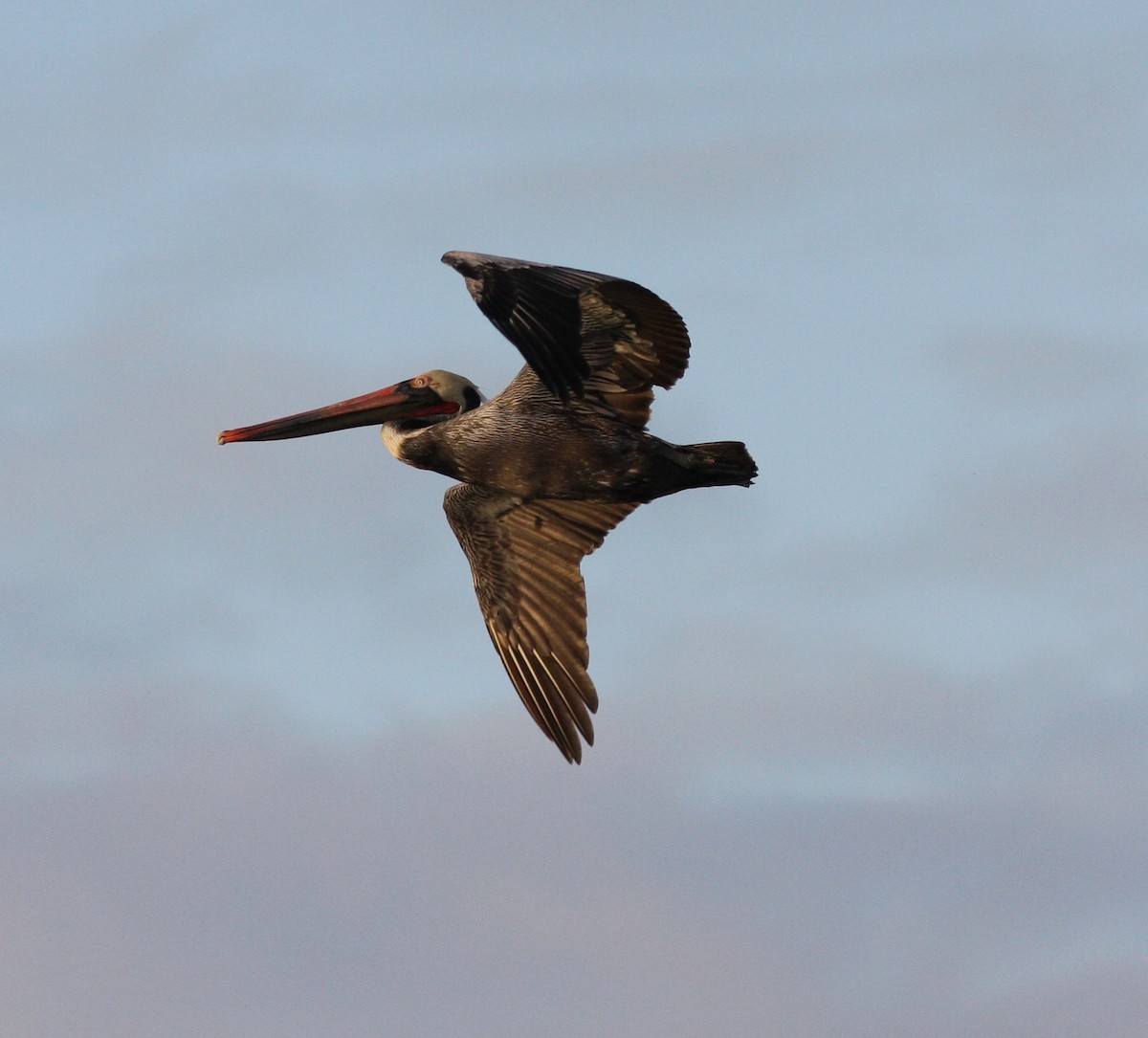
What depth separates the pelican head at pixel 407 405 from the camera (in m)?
20.2

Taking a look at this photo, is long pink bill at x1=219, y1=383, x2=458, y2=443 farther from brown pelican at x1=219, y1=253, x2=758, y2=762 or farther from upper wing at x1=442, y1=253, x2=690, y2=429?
upper wing at x1=442, y1=253, x2=690, y2=429

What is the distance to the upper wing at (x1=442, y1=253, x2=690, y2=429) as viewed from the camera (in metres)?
16.9

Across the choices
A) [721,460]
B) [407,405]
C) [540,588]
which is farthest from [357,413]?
[721,460]

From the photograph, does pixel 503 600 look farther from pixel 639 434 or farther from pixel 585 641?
pixel 639 434

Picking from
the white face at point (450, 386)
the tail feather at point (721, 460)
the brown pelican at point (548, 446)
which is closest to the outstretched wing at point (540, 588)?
the brown pelican at point (548, 446)

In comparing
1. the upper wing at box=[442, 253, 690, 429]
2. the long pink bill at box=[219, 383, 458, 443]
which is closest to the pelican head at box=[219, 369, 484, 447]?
the long pink bill at box=[219, 383, 458, 443]

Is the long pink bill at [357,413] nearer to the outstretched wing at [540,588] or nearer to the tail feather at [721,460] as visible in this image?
the outstretched wing at [540,588]

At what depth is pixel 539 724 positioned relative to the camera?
1981cm

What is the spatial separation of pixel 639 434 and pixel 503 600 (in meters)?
2.40

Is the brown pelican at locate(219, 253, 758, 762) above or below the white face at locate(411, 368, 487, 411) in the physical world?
below

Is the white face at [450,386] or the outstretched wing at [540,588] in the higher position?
the white face at [450,386]

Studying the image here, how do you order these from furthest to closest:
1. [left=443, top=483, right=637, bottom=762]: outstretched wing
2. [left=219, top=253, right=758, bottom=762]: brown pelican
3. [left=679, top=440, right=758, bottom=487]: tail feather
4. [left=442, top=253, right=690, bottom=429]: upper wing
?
[left=443, top=483, right=637, bottom=762]: outstretched wing < [left=679, top=440, right=758, bottom=487]: tail feather < [left=219, top=253, right=758, bottom=762]: brown pelican < [left=442, top=253, right=690, bottom=429]: upper wing

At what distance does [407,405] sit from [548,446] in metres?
1.80

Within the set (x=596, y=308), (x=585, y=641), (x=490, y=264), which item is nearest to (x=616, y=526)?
(x=585, y=641)
